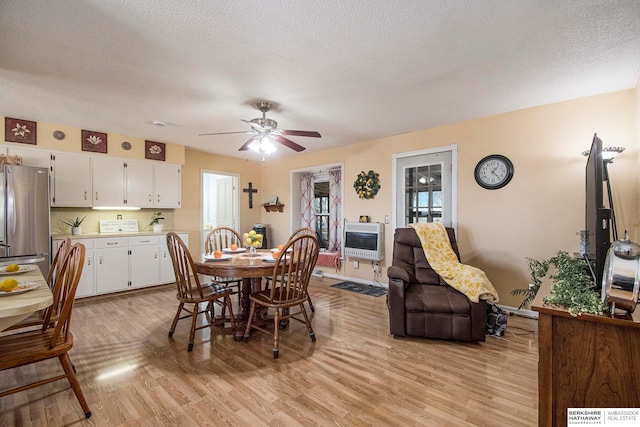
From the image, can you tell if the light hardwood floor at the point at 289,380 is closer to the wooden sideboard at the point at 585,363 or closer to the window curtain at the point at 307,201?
the wooden sideboard at the point at 585,363

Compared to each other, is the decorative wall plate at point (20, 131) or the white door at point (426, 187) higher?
the decorative wall plate at point (20, 131)

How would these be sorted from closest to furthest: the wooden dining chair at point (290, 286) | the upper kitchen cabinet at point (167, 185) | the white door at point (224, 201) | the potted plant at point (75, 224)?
the wooden dining chair at point (290, 286) < the potted plant at point (75, 224) < the upper kitchen cabinet at point (167, 185) < the white door at point (224, 201)

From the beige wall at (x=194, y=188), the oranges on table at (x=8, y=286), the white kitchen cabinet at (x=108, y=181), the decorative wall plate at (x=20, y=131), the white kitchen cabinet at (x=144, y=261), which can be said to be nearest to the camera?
the oranges on table at (x=8, y=286)

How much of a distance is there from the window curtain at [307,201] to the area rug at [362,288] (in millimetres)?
1659

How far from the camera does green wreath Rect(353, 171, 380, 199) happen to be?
4656 mm

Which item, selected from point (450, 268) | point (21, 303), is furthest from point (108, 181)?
point (450, 268)

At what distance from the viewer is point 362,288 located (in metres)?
4.51

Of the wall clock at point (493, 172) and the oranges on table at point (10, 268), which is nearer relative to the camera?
the oranges on table at point (10, 268)

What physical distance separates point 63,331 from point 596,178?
10.3 ft

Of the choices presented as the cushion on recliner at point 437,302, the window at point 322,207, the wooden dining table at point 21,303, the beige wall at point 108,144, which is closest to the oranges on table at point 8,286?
the wooden dining table at point 21,303

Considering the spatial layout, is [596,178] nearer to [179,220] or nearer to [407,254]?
[407,254]

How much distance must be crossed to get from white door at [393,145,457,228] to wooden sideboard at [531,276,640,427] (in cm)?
284

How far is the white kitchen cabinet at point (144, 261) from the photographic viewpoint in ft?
14.2

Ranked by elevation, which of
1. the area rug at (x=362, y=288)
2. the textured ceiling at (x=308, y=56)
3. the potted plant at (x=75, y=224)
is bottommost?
the area rug at (x=362, y=288)
